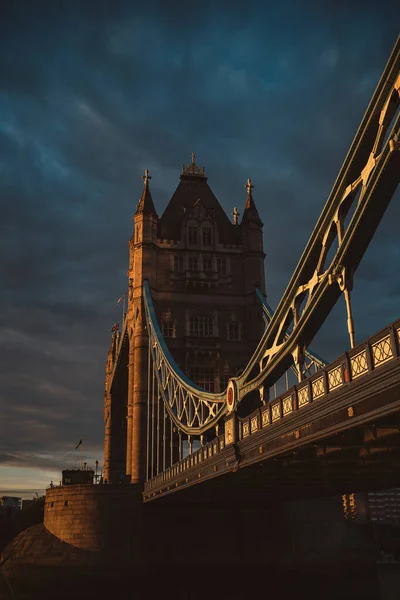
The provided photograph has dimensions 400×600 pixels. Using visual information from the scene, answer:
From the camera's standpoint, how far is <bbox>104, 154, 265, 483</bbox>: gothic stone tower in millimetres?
63031

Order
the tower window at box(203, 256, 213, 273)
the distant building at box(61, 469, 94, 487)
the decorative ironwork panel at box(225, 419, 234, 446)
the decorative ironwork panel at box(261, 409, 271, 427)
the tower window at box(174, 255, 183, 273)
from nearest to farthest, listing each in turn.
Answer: the decorative ironwork panel at box(261, 409, 271, 427) → the decorative ironwork panel at box(225, 419, 234, 446) → the tower window at box(174, 255, 183, 273) → the tower window at box(203, 256, 213, 273) → the distant building at box(61, 469, 94, 487)

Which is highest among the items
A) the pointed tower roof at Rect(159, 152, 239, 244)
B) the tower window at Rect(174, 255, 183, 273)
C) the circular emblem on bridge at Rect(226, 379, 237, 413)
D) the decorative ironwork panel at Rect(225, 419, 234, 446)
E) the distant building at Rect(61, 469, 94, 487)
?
the pointed tower roof at Rect(159, 152, 239, 244)

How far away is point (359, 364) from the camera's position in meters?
16.5

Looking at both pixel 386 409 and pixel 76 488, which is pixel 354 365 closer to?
pixel 386 409

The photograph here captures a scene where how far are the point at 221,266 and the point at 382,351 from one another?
174 ft

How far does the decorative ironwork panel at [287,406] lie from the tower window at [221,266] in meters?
45.7

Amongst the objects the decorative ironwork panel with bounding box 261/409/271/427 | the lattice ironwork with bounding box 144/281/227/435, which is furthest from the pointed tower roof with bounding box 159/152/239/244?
the decorative ironwork panel with bounding box 261/409/271/427

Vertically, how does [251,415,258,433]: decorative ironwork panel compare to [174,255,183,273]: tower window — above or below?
below

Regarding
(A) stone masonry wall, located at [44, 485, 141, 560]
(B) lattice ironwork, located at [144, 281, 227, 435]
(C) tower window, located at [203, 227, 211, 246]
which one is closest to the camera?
(B) lattice ironwork, located at [144, 281, 227, 435]

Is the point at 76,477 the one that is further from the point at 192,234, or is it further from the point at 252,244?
the point at 252,244

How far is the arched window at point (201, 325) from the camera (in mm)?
64562

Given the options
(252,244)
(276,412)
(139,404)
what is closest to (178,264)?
(252,244)

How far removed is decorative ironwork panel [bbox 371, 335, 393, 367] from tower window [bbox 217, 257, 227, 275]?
171 feet

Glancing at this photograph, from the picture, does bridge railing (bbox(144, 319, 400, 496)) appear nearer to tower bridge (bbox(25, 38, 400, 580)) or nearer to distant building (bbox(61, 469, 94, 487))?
tower bridge (bbox(25, 38, 400, 580))
